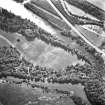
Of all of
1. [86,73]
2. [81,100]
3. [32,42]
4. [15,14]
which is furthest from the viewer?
[15,14]

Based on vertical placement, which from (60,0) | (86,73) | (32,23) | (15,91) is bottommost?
(15,91)

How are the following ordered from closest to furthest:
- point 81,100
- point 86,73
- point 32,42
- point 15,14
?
1. point 81,100
2. point 86,73
3. point 32,42
4. point 15,14

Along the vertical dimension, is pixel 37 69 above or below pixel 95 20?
below

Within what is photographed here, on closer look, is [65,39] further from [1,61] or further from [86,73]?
[1,61]

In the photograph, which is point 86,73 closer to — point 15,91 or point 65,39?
point 65,39

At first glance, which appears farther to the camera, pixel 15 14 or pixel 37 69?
pixel 15 14

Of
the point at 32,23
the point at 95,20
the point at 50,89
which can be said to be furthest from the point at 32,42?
the point at 95,20

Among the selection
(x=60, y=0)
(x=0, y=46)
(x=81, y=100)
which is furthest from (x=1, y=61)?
(x=60, y=0)
